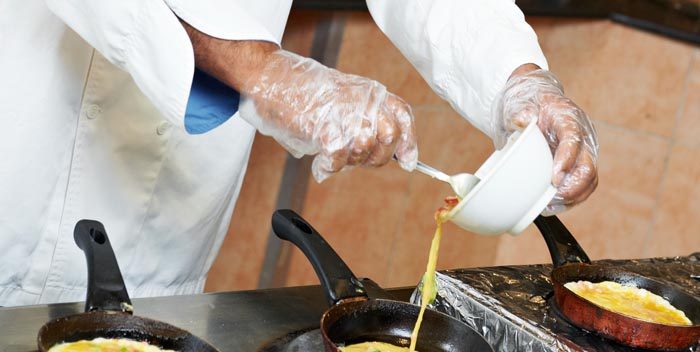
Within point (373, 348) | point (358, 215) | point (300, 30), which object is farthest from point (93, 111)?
point (358, 215)

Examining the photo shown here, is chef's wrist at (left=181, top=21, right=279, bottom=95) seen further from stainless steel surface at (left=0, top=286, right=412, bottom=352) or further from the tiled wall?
the tiled wall

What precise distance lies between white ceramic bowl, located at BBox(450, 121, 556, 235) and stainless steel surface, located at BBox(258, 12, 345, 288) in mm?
1454

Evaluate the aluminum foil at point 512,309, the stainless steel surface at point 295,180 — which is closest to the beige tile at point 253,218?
the stainless steel surface at point 295,180

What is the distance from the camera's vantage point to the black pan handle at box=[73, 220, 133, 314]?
45.1 inches

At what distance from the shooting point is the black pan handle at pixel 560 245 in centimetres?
167

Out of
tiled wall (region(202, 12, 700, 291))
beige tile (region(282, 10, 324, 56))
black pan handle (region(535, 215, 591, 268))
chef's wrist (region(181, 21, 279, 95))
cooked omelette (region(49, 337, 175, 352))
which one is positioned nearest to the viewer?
cooked omelette (region(49, 337, 175, 352))

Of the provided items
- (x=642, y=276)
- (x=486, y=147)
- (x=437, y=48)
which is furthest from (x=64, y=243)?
(x=486, y=147)

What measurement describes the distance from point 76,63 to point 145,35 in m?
0.37

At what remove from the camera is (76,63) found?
1.48m

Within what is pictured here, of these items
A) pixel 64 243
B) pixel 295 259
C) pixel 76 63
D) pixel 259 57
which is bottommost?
pixel 295 259

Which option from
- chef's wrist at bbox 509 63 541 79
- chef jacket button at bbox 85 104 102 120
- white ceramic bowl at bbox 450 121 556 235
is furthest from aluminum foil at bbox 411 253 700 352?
chef jacket button at bbox 85 104 102 120

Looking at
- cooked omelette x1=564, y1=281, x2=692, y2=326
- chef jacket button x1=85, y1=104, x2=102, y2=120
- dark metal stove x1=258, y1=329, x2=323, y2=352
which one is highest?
chef jacket button x1=85, y1=104, x2=102, y2=120

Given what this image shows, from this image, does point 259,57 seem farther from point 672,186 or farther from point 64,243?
point 672,186

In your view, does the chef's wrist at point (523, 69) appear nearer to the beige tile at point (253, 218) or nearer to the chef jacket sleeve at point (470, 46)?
the chef jacket sleeve at point (470, 46)
